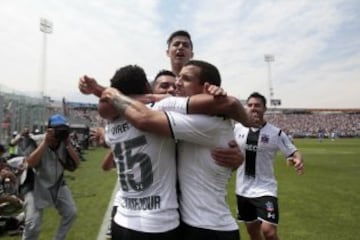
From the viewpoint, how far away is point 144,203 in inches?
113

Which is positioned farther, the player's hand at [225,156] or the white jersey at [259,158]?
the white jersey at [259,158]

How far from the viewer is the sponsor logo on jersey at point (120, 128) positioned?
296cm

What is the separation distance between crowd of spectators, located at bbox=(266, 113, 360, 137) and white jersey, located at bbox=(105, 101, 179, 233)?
337 feet

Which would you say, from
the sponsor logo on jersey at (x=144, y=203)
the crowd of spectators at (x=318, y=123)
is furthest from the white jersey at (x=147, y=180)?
the crowd of spectators at (x=318, y=123)

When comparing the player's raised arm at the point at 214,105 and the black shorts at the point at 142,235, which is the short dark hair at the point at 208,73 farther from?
the black shorts at the point at 142,235

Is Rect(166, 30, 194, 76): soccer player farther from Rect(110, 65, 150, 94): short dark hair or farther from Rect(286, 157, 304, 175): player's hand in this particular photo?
Rect(286, 157, 304, 175): player's hand

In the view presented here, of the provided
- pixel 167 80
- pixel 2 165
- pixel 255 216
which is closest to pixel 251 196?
pixel 255 216

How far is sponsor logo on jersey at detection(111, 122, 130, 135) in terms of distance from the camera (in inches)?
117

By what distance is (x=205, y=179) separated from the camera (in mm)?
2943

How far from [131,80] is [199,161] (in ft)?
2.31

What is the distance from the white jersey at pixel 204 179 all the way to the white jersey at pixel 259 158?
12.4ft

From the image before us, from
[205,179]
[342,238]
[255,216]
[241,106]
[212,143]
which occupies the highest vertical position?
[241,106]

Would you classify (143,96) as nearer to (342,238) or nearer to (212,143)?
(212,143)

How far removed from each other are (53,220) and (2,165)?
109 inches
